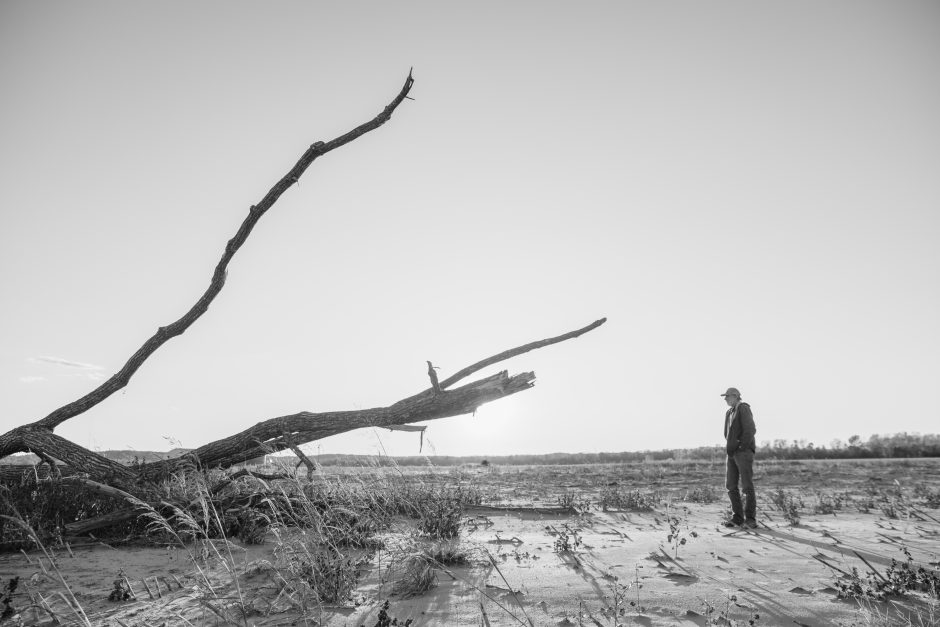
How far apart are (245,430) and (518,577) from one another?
151 inches

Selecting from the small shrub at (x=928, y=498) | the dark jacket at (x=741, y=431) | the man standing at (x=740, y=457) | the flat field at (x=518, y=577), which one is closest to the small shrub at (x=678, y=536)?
the flat field at (x=518, y=577)

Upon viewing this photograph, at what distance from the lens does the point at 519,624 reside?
3143 mm

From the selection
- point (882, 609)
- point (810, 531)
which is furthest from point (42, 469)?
point (810, 531)

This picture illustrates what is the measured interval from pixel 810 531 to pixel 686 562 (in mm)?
3020

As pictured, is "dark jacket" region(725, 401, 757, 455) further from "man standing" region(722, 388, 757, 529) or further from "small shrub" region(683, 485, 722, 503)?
"small shrub" region(683, 485, 722, 503)

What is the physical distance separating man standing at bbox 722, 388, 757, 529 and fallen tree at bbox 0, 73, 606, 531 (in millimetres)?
3457

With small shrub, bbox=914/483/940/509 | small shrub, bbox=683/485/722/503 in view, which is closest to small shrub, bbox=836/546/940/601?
small shrub, bbox=683/485/722/503

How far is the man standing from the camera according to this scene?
280 inches

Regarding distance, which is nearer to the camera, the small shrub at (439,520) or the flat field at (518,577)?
the flat field at (518,577)

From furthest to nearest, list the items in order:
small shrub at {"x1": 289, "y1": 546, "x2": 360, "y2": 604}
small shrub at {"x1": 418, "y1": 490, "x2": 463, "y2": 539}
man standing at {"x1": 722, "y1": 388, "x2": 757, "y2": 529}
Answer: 1. man standing at {"x1": 722, "y1": 388, "x2": 757, "y2": 529}
2. small shrub at {"x1": 418, "y1": 490, "x2": 463, "y2": 539}
3. small shrub at {"x1": 289, "y1": 546, "x2": 360, "y2": 604}

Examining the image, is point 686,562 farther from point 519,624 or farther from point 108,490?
point 108,490

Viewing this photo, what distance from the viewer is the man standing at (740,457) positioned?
7105 mm

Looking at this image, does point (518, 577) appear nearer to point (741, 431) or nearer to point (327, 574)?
point (327, 574)

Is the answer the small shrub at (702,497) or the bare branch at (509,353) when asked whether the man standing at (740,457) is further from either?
the bare branch at (509,353)
